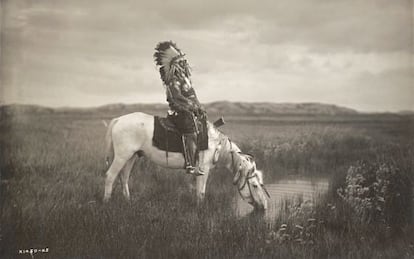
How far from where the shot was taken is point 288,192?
407 centimetres

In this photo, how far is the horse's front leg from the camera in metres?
3.97

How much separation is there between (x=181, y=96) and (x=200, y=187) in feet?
2.28

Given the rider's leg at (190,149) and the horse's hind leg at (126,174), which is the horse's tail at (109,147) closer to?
the horse's hind leg at (126,174)

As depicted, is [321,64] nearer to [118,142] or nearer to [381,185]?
[381,185]

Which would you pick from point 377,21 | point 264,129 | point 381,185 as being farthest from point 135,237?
point 377,21

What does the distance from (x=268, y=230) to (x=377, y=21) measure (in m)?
1.86

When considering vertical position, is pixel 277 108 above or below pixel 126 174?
above

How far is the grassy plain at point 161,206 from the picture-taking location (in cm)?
384

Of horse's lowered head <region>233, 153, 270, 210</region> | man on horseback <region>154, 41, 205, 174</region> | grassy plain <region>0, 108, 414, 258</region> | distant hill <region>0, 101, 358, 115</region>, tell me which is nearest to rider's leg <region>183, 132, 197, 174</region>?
man on horseback <region>154, 41, 205, 174</region>

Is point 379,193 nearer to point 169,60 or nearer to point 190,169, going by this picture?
point 190,169

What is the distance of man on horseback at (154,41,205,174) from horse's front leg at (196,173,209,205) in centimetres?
6

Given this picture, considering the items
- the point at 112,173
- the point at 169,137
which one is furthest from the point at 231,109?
the point at 112,173

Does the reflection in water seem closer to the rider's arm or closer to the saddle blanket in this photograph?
the saddle blanket

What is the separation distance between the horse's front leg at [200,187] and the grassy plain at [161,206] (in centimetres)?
5
